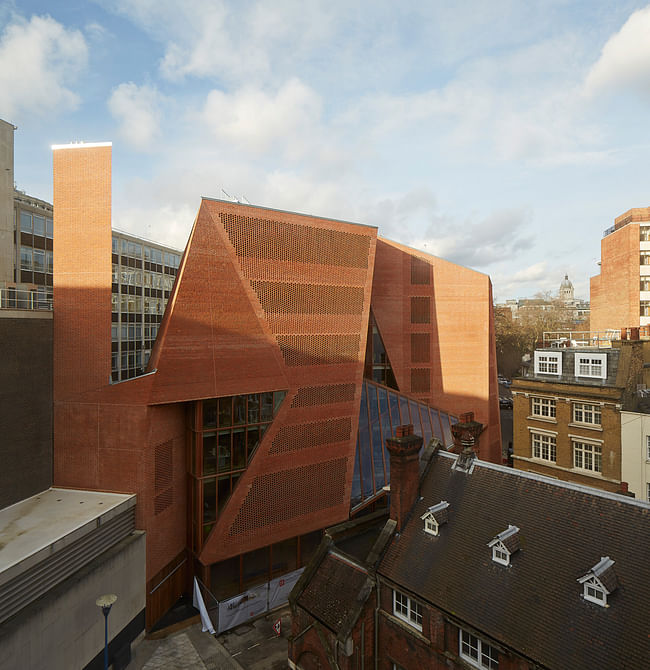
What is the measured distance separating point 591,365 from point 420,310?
1342 cm

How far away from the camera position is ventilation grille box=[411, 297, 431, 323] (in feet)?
115

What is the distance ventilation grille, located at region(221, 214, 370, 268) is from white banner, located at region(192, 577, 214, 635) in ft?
58.4

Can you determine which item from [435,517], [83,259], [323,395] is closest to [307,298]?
[323,395]

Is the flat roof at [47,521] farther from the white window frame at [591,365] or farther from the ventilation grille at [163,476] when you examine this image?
the white window frame at [591,365]

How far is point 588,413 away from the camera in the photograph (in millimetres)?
25078

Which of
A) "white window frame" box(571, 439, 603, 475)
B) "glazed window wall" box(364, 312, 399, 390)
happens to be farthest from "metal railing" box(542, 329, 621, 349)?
"glazed window wall" box(364, 312, 399, 390)

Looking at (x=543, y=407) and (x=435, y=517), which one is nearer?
(x=435, y=517)

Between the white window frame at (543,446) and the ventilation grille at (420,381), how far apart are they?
941 centimetres

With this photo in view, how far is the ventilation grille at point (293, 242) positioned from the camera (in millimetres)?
21719

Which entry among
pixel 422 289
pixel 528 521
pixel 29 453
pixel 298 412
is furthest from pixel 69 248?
pixel 422 289

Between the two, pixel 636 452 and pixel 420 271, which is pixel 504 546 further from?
pixel 420 271

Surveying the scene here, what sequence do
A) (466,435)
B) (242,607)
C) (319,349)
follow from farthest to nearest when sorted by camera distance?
1. (319,349)
2. (242,607)
3. (466,435)

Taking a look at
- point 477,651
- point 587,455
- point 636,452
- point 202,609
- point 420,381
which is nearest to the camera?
point 477,651

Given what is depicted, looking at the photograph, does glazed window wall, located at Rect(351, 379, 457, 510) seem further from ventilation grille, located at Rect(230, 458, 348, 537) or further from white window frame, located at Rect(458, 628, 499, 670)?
white window frame, located at Rect(458, 628, 499, 670)
